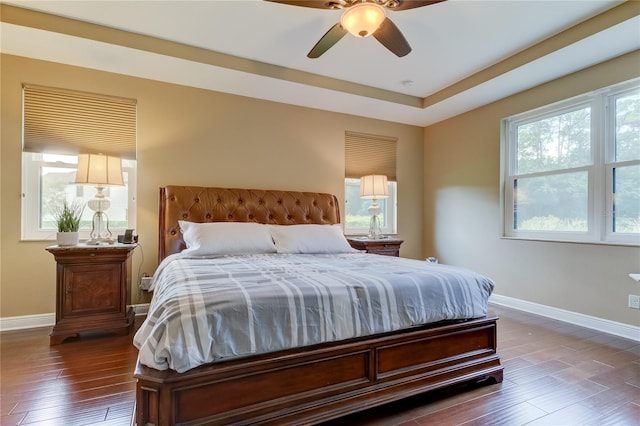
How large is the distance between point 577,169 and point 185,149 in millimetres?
4096

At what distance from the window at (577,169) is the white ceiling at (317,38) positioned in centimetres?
43

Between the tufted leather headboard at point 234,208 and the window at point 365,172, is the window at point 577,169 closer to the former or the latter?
the window at point 365,172

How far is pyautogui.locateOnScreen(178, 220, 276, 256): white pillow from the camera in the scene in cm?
272

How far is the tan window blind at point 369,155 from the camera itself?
172 inches

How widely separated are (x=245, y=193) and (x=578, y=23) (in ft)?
11.1

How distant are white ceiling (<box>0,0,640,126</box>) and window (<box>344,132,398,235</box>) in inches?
30.8

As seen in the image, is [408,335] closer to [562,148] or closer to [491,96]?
[562,148]

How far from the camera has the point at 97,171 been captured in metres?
2.77

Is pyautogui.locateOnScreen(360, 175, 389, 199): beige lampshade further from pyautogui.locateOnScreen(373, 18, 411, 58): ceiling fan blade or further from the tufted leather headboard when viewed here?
pyautogui.locateOnScreen(373, 18, 411, 58): ceiling fan blade

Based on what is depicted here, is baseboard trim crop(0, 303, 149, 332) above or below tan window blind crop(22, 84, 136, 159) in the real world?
below

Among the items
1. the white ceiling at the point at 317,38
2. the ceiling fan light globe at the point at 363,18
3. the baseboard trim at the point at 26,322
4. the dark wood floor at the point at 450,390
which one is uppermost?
the white ceiling at the point at 317,38

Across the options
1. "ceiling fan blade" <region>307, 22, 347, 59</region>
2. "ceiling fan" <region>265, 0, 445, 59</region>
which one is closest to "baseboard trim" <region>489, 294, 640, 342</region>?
"ceiling fan" <region>265, 0, 445, 59</region>

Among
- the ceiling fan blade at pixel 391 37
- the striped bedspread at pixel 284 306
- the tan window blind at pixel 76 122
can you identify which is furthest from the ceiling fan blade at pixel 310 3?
the tan window blind at pixel 76 122

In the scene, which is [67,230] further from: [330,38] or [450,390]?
[450,390]
